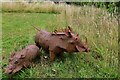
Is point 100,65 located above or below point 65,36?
→ below

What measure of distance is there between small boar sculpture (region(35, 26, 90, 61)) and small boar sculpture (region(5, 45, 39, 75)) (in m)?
0.18

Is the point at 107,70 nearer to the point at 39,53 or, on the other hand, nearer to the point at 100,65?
the point at 100,65

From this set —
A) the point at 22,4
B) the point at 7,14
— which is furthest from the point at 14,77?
the point at 22,4

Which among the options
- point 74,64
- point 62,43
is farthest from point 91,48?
point 62,43

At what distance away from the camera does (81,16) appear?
4.94 metres

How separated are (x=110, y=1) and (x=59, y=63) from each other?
3.25m

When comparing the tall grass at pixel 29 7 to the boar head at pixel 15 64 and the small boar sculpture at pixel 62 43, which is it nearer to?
the small boar sculpture at pixel 62 43

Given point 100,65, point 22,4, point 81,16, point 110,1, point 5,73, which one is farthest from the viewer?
point 22,4

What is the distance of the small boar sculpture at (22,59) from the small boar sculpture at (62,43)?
0.59 feet

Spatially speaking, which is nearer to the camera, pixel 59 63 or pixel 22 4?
pixel 59 63

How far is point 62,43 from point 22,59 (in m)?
0.50

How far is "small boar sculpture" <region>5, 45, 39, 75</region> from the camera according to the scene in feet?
10.0

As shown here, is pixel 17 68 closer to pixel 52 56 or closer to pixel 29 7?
pixel 52 56

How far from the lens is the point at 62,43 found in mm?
3219
